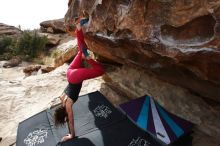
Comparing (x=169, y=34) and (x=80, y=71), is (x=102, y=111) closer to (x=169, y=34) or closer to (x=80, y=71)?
(x=80, y=71)

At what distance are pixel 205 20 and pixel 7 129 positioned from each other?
6.56 m

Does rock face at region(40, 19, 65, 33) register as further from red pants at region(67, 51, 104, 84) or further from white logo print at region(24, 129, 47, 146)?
white logo print at region(24, 129, 47, 146)

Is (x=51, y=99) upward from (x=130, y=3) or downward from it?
downward

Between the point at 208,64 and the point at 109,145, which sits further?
the point at 109,145

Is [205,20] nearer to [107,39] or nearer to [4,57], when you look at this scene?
[107,39]

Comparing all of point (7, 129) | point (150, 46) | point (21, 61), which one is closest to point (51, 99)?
point (7, 129)

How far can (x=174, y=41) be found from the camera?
3826mm

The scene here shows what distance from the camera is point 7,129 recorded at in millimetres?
8102

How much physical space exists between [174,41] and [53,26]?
20.5 metres

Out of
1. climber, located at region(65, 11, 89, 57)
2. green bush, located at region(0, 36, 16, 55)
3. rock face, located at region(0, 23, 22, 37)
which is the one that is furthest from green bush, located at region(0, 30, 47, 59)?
climber, located at region(65, 11, 89, 57)

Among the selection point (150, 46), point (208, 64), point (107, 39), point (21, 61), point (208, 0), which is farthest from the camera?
point (21, 61)

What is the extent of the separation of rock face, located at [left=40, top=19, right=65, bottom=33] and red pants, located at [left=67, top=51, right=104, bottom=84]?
16088 mm

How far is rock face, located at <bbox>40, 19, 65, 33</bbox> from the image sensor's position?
2270 cm

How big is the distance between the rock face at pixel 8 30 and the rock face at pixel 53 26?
2.99m
